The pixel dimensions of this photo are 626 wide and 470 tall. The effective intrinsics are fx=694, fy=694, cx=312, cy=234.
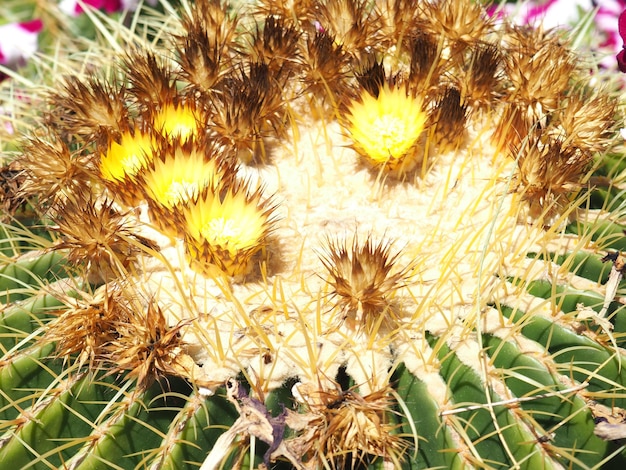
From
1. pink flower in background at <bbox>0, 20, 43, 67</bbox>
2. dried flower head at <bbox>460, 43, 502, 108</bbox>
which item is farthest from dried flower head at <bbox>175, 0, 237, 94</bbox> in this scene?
pink flower in background at <bbox>0, 20, 43, 67</bbox>

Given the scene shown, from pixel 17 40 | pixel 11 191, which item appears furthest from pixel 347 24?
pixel 17 40

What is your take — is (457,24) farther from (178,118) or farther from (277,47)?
(178,118)

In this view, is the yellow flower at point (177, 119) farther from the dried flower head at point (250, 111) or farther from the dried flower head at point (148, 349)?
the dried flower head at point (148, 349)

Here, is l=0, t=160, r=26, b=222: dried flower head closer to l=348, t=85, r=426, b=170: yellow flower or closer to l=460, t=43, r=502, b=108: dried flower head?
l=348, t=85, r=426, b=170: yellow flower

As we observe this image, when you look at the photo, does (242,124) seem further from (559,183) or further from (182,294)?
(559,183)

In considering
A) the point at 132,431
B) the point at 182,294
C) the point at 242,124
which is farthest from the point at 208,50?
the point at 132,431
